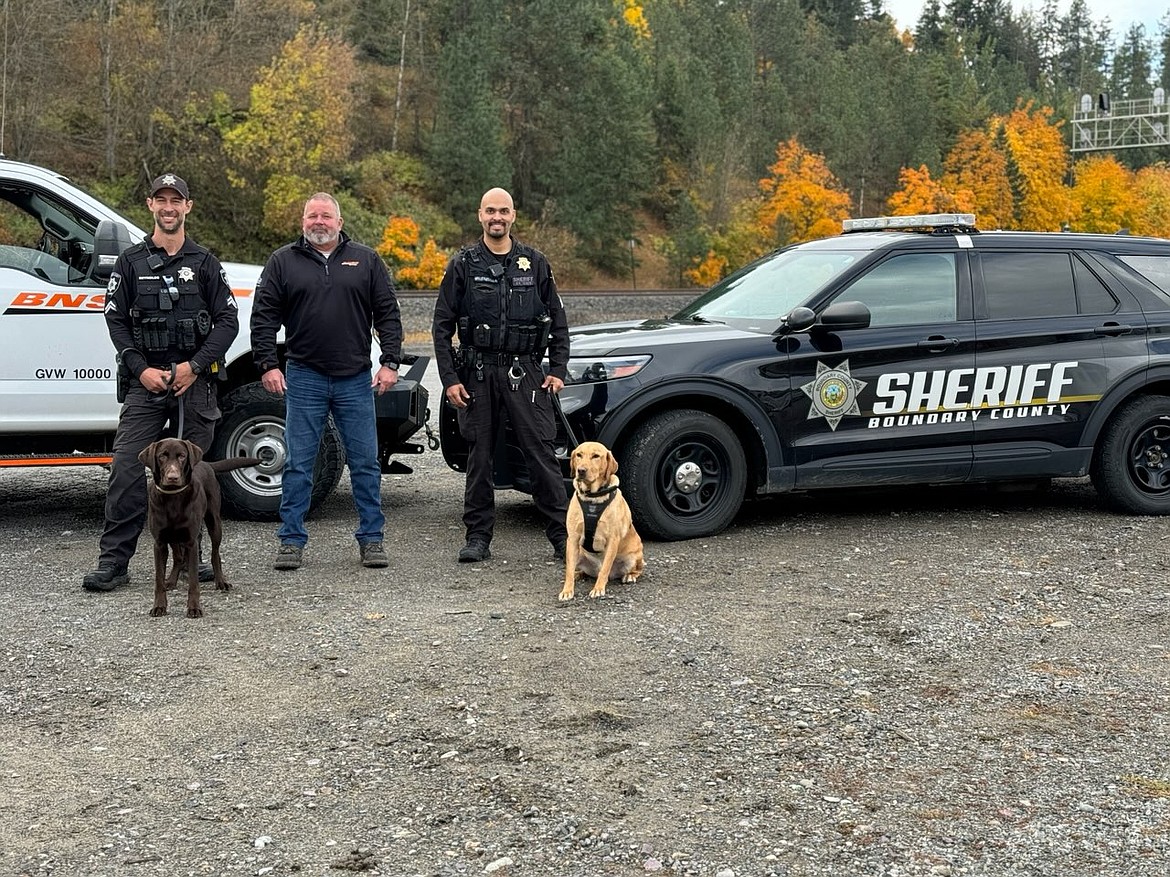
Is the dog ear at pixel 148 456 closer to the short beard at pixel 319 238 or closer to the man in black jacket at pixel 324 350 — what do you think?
the man in black jacket at pixel 324 350

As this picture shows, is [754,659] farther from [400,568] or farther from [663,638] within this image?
[400,568]

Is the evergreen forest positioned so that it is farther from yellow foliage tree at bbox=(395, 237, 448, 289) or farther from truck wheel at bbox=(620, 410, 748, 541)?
truck wheel at bbox=(620, 410, 748, 541)

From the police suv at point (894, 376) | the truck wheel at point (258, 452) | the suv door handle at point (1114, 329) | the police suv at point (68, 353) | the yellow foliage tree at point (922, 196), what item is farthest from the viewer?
the yellow foliage tree at point (922, 196)

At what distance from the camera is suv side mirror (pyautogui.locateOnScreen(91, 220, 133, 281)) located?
7.05 meters

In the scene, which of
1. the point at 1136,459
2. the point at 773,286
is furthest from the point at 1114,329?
the point at 773,286

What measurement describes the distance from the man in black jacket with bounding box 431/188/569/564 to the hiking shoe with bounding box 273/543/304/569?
91 cm

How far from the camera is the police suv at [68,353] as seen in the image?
7.46m

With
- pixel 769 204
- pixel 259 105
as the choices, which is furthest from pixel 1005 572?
pixel 769 204

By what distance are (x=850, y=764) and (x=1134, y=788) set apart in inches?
33.8

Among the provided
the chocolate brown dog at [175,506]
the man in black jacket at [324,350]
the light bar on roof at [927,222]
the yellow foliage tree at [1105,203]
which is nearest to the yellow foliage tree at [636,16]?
the yellow foliage tree at [1105,203]

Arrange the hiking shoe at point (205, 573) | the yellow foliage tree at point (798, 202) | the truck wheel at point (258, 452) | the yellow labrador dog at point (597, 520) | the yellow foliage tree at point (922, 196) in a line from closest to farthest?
the yellow labrador dog at point (597, 520)
the hiking shoe at point (205, 573)
the truck wheel at point (258, 452)
the yellow foliage tree at point (798, 202)
the yellow foliage tree at point (922, 196)

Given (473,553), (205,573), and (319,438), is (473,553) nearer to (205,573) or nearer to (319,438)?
(319,438)

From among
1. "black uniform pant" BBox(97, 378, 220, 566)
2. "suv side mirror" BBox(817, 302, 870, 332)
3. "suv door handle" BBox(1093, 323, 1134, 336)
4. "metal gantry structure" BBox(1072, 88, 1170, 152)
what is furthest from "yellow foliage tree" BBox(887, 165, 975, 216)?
"black uniform pant" BBox(97, 378, 220, 566)

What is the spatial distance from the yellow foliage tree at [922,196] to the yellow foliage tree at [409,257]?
82.6 ft
